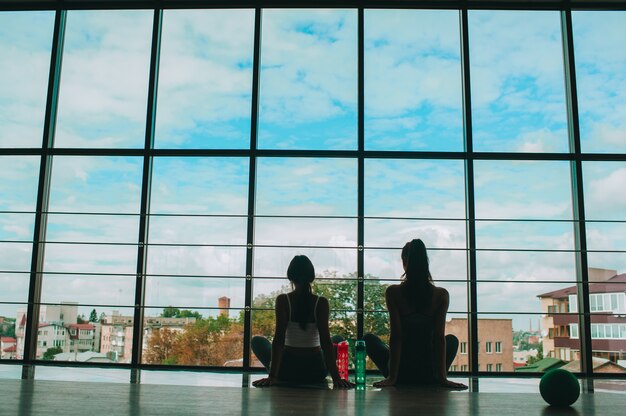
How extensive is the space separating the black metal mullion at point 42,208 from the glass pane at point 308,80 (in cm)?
182

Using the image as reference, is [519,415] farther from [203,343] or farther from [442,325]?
[203,343]

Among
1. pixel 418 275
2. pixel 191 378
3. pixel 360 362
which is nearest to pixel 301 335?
pixel 360 362

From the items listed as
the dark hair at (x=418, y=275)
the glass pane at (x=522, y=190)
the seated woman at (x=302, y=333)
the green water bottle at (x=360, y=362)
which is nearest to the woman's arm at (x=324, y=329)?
the seated woman at (x=302, y=333)

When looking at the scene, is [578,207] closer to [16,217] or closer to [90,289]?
[90,289]

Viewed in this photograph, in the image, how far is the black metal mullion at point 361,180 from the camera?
4.64 meters

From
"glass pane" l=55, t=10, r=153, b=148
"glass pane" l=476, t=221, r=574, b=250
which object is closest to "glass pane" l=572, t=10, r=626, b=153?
"glass pane" l=476, t=221, r=574, b=250

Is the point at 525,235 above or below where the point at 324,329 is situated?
above

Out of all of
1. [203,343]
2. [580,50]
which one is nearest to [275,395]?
[203,343]

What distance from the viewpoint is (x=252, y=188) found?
4.79 meters

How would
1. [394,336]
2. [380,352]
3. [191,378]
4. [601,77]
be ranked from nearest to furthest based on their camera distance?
[394,336], [380,352], [191,378], [601,77]

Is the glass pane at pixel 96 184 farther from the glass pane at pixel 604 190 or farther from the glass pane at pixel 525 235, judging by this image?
the glass pane at pixel 604 190

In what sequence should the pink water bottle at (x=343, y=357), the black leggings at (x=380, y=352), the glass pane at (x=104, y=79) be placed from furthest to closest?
the glass pane at (x=104, y=79), the pink water bottle at (x=343, y=357), the black leggings at (x=380, y=352)

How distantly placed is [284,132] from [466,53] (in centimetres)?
172

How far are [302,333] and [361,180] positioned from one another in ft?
8.52
